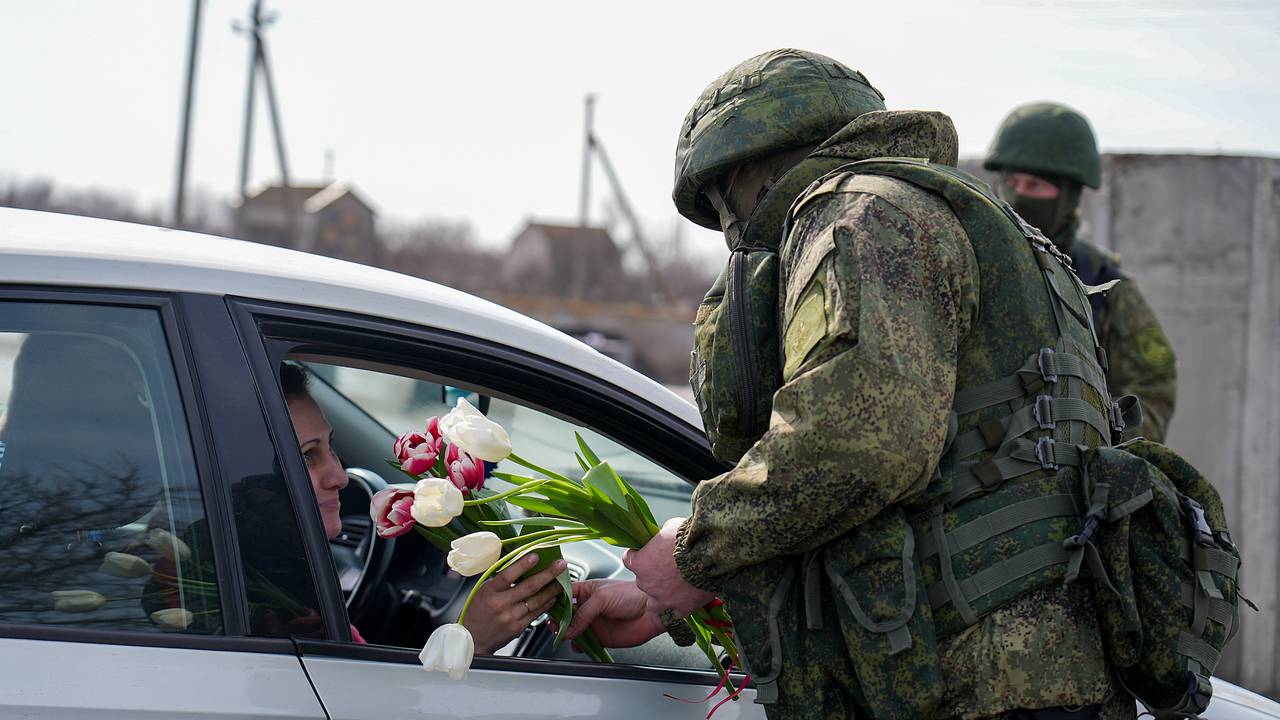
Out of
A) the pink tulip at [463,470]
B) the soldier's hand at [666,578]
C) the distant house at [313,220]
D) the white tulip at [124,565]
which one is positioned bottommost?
the distant house at [313,220]

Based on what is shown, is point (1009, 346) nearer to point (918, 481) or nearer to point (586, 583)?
point (918, 481)

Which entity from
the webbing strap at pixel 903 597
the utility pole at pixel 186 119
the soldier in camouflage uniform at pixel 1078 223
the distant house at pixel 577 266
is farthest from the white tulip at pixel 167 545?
the distant house at pixel 577 266

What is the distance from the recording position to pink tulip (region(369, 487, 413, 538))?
169 centimetres

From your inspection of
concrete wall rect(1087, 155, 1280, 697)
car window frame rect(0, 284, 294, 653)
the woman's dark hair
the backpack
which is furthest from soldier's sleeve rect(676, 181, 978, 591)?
concrete wall rect(1087, 155, 1280, 697)

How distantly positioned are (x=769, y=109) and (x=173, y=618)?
1.10 m

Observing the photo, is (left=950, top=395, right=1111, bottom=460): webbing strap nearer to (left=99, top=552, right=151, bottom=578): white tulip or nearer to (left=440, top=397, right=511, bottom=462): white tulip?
(left=440, top=397, right=511, bottom=462): white tulip

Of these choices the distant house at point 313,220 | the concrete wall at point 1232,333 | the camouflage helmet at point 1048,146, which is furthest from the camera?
the distant house at point 313,220

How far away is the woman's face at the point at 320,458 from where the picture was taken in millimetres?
1983

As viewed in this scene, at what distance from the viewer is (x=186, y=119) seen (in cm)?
1806

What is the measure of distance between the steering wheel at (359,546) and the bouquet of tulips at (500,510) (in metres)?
0.78

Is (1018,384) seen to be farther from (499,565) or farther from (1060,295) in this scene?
(499,565)

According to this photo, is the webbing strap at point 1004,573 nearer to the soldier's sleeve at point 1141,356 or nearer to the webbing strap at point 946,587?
the webbing strap at point 946,587

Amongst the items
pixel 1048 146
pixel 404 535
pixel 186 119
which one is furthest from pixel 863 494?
pixel 186 119

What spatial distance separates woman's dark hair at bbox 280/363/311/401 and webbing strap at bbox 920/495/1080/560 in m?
1.02
